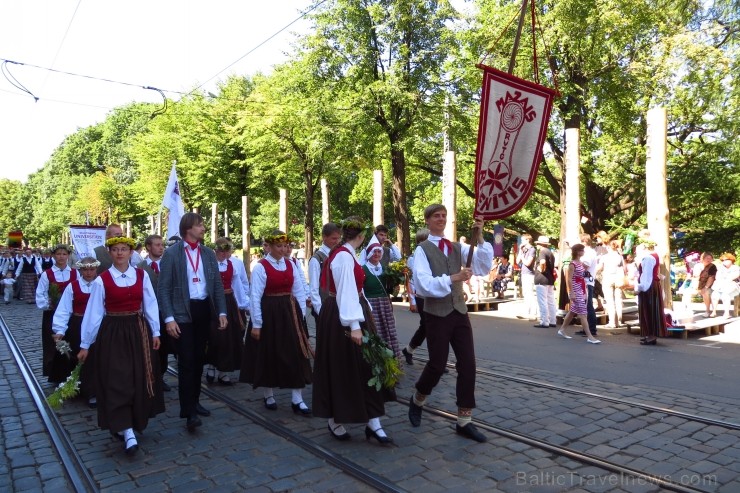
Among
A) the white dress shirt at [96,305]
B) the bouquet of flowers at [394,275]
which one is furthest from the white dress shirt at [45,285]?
the bouquet of flowers at [394,275]

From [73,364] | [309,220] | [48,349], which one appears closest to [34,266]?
[309,220]

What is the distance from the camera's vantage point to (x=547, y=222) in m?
33.4

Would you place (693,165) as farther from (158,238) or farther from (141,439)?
(141,439)

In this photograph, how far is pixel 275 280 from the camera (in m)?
6.44

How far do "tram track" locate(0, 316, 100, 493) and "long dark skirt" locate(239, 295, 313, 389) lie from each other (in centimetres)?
185

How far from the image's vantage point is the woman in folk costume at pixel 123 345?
199 inches

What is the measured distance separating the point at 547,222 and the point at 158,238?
28.4m

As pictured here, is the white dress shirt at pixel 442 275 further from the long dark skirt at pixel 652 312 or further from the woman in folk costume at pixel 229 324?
the long dark skirt at pixel 652 312

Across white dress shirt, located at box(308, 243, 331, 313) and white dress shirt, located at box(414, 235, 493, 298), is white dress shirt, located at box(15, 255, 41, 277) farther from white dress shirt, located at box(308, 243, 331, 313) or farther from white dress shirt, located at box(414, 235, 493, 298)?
white dress shirt, located at box(414, 235, 493, 298)

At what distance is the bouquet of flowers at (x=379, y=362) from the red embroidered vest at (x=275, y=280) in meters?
1.71

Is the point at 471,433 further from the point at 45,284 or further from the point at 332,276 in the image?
the point at 45,284

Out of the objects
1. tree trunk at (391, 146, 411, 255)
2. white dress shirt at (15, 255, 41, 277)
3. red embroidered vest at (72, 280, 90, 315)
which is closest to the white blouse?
red embroidered vest at (72, 280, 90, 315)

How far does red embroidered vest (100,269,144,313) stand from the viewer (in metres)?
5.22

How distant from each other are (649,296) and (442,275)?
6894mm
